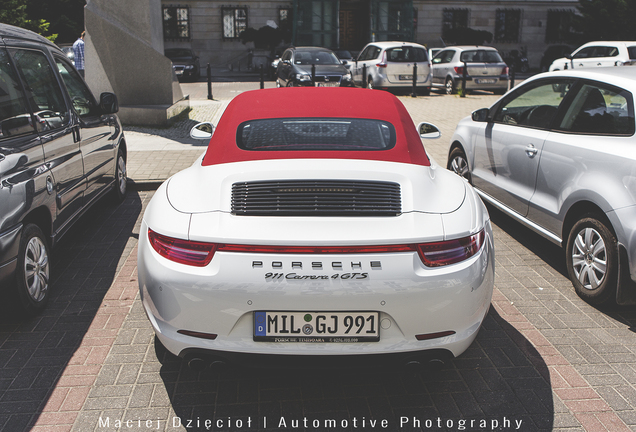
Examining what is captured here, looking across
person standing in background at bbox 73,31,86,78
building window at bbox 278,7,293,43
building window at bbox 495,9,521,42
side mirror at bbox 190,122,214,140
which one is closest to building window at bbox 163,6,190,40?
building window at bbox 278,7,293,43

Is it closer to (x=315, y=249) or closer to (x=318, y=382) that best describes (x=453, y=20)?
(x=318, y=382)

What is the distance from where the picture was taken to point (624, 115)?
13.7ft

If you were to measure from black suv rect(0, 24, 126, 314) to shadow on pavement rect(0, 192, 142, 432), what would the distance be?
0.17 m

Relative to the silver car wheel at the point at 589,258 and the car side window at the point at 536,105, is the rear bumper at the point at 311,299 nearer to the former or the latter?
the silver car wheel at the point at 589,258

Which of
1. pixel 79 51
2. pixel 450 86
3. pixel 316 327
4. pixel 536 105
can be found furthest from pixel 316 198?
pixel 450 86

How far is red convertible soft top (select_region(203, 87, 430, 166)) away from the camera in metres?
3.22

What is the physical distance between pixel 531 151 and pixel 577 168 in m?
0.71

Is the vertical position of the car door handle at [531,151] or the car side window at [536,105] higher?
the car side window at [536,105]

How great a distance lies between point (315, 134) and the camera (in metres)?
3.62

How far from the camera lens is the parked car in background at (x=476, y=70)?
19.5m

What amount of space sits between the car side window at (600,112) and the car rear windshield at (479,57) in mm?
15906

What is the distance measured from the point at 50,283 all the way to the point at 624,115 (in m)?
4.53

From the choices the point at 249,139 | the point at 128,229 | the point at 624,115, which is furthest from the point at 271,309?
the point at 128,229

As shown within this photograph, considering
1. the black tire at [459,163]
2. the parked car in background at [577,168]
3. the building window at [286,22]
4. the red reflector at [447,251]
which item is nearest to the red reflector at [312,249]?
the red reflector at [447,251]
